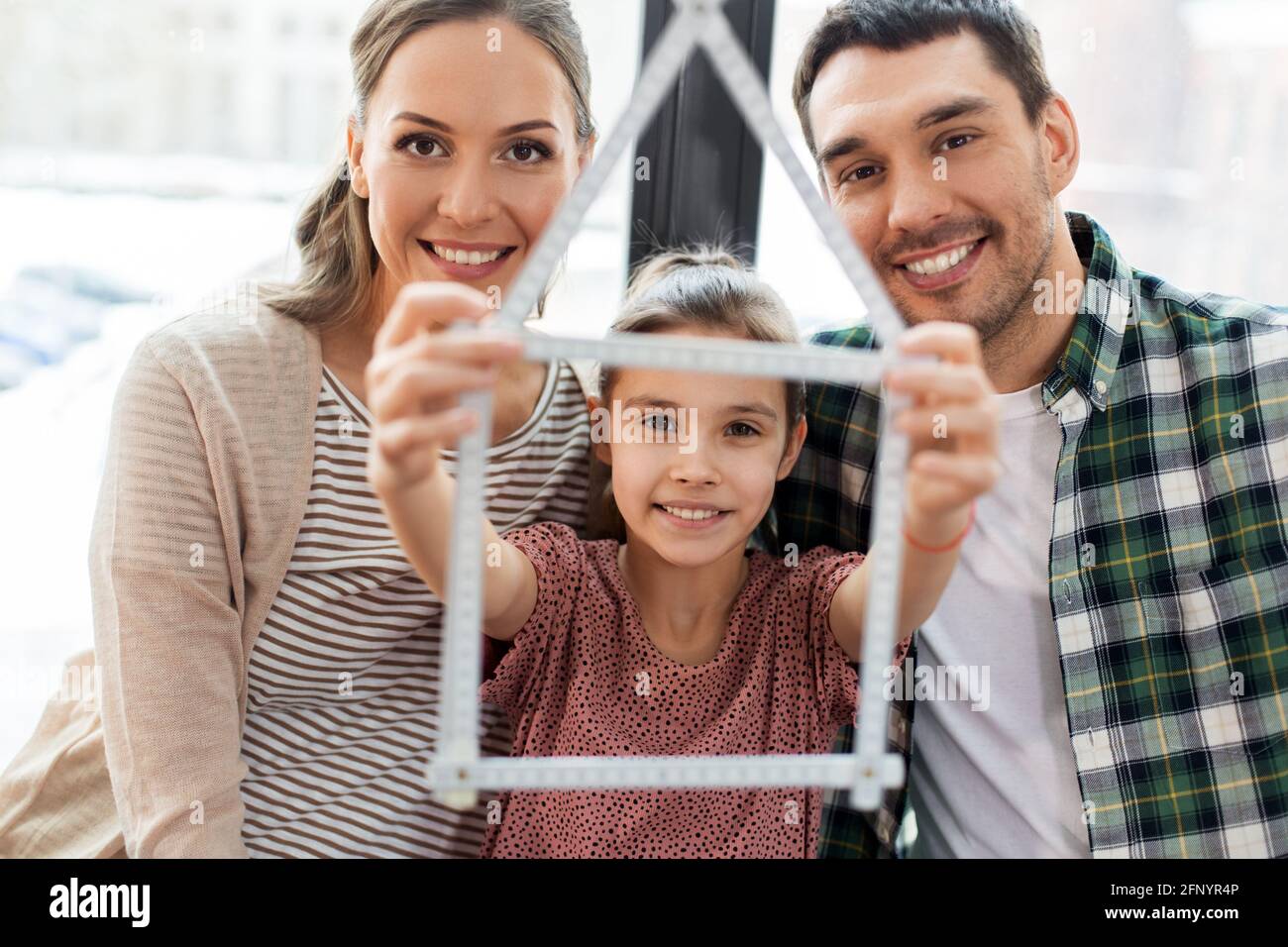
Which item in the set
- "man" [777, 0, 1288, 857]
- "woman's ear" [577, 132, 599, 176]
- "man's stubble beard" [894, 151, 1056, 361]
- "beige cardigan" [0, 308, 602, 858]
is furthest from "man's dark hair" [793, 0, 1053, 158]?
"beige cardigan" [0, 308, 602, 858]

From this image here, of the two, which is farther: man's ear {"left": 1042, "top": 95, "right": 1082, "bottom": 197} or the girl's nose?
man's ear {"left": 1042, "top": 95, "right": 1082, "bottom": 197}

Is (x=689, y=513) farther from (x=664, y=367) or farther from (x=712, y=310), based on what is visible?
(x=664, y=367)

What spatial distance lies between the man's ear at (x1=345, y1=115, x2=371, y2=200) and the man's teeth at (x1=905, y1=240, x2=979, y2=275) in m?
0.72

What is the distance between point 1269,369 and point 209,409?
1326mm

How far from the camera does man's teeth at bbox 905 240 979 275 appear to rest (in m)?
1.45

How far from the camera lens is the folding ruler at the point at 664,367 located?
809mm

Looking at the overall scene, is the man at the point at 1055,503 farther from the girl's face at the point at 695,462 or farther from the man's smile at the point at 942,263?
the girl's face at the point at 695,462

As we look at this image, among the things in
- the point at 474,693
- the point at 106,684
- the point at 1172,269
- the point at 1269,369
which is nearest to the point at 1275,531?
the point at 1269,369

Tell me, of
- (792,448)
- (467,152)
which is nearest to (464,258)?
(467,152)

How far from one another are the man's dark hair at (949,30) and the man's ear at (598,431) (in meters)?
0.57

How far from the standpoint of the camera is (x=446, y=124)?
1.30 metres

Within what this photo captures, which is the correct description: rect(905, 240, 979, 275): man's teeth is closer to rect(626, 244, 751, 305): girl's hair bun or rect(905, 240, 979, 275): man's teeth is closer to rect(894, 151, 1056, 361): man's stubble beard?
rect(894, 151, 1056, 361): man's stubble beard

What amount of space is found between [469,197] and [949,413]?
2.24ft

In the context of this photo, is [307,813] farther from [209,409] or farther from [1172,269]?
[1172,269]
